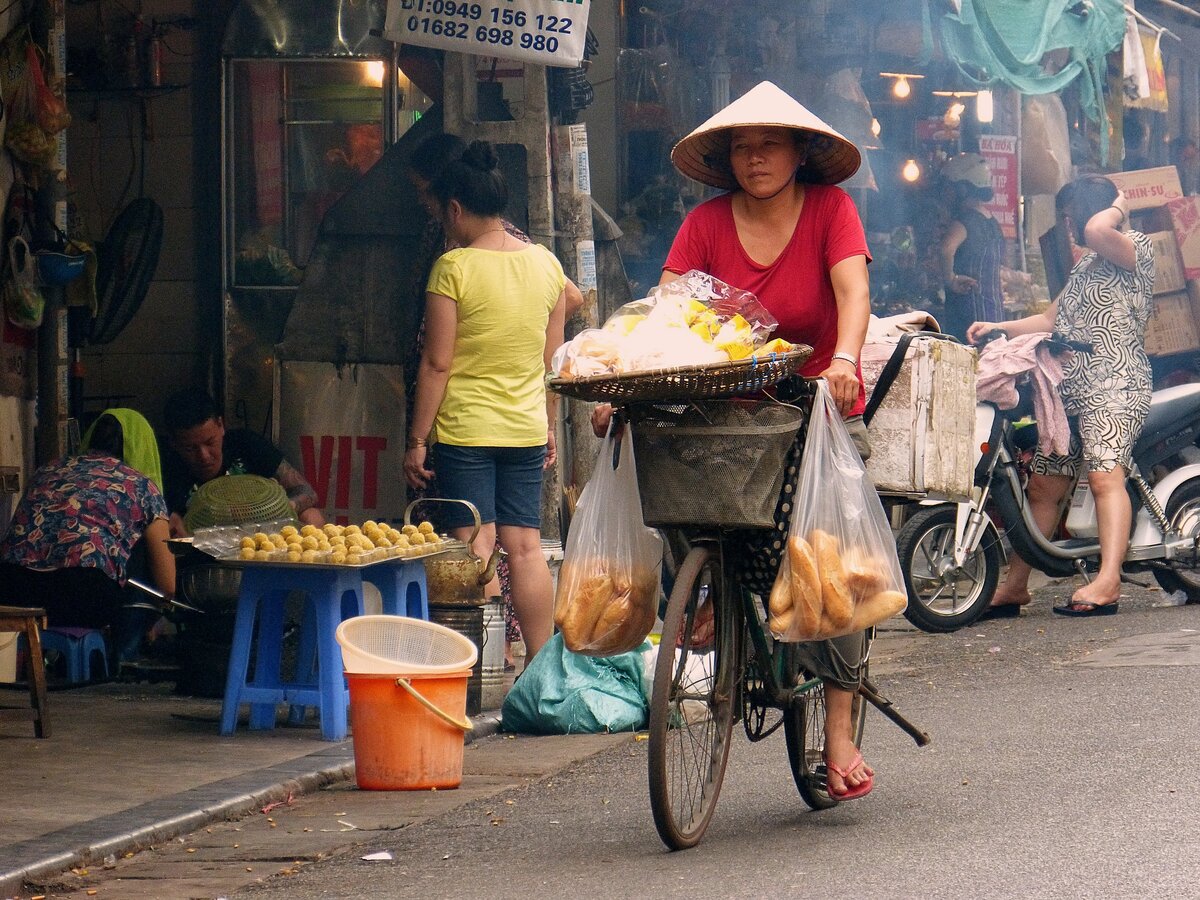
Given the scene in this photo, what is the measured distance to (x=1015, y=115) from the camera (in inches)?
540

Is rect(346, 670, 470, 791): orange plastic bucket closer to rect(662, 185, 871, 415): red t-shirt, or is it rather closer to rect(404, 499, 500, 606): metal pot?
rect(404, 499, 500, 606): metal pot

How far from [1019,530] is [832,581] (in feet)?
17.2

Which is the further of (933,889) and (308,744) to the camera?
(308,744)

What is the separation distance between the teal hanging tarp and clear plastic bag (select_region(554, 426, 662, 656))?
23.6 feet

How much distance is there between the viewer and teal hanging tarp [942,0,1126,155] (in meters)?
11.4

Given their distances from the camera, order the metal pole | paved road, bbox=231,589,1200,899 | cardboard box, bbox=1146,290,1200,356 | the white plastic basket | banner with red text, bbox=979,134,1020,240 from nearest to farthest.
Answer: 1. paved road, bbox=231,589,1200,899
2. the white plastic basket
3. the metal pole
4. banner with red text, bbox=979,134,1020,240
5. cardboard box, bbox=1146,290,1200,356

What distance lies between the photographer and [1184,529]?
10.1 meters

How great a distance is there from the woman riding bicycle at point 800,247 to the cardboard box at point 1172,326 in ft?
30.8

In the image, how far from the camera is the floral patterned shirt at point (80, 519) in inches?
302

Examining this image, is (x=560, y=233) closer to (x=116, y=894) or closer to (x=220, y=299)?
(x=220, y=299)

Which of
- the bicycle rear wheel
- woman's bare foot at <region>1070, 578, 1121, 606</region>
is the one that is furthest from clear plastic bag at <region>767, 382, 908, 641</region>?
woman's bare foot at <region>1070, 578, 1121, 606</region>

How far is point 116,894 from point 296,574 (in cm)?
220

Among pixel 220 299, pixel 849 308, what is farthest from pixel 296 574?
pixel 220 299

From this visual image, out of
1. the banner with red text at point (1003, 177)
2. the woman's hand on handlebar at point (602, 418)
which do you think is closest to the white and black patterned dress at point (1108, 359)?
the banner with red text at point (1003, 177)
